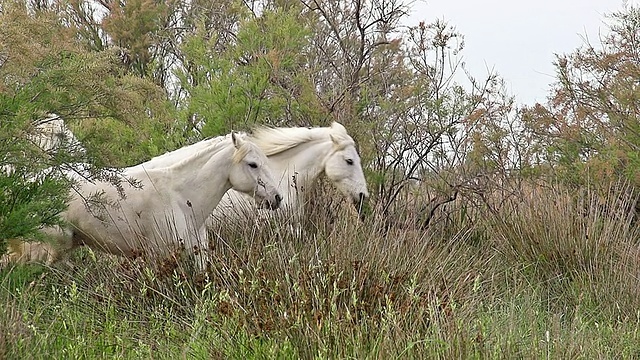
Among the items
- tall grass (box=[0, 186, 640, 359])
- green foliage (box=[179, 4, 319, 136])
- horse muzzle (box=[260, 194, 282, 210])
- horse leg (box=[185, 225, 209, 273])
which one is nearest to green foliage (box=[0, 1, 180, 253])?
tall grass (box=[0, 186, 640, 359])

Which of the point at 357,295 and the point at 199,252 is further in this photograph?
the point at 199,252

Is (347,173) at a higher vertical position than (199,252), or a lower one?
higher

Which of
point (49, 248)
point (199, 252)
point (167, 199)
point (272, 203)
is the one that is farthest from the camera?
point (272, 203)

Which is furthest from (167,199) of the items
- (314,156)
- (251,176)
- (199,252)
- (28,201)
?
(314,156)

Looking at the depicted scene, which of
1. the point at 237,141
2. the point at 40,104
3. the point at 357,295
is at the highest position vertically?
the point at 40,104

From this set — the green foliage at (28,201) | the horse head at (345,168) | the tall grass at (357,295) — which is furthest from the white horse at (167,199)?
the horse head at (345,168)

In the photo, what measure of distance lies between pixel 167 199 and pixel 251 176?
71 centimetres

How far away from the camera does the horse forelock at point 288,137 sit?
8.52 meters

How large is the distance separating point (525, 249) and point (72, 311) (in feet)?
12.1

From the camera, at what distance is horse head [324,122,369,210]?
8.53 meters

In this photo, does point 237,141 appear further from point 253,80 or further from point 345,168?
point 253,80

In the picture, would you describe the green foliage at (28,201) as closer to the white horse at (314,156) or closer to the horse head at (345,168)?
the white horse at (314,156)

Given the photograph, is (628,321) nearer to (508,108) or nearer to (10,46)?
(10,46)

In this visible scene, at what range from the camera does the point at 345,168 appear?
8570 millimetres
